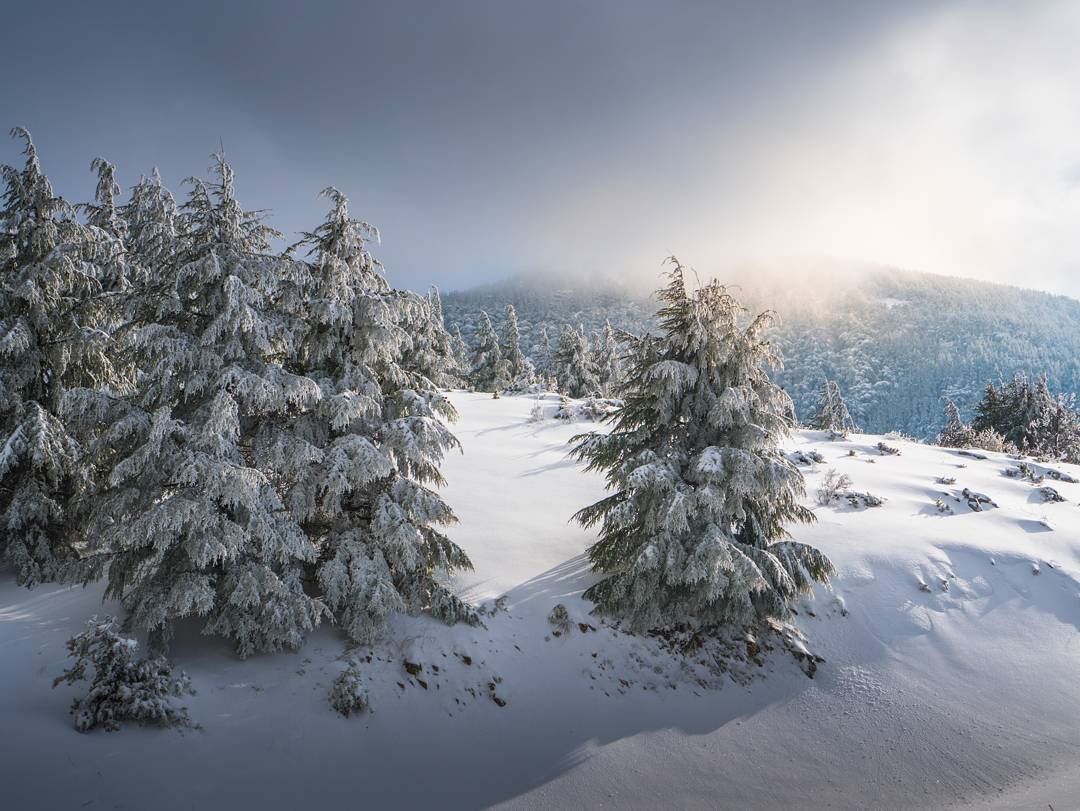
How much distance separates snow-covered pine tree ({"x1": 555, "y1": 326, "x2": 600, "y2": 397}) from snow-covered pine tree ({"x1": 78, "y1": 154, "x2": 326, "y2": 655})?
114 ft

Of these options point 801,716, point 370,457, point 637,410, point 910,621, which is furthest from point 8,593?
point 910,621

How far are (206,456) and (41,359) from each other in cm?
560

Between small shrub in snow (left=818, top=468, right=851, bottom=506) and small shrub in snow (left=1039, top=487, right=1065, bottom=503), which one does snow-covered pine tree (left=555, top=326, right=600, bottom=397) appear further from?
small shrub in snow (left=1039, top=487, right=1065, bottom=503)

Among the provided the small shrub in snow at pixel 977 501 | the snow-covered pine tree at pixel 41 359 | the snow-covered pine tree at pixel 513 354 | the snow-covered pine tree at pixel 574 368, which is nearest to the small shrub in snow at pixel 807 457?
the small shrub in snow at pixel 977 501

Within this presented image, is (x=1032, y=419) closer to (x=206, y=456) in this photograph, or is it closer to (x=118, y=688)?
(x=206, y=456)

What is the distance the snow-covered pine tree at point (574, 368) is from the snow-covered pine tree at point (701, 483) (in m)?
31.6

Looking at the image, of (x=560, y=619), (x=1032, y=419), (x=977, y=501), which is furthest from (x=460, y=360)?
(x=1032, y=419)

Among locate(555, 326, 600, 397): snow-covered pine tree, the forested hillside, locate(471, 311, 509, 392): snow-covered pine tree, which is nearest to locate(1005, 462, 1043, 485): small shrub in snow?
locate(555, 326, 600, 397): snow-covered pine tree

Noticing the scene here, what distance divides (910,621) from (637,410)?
706 cm

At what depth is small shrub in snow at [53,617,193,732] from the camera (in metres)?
5.66

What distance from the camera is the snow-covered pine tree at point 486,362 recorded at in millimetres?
44453

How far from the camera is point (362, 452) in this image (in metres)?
7.27

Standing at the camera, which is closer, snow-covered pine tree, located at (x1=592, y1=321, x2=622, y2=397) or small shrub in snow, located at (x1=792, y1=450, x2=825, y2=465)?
small shrub in snow, located at (x1=792, y1=450, x2=825, y2=465)

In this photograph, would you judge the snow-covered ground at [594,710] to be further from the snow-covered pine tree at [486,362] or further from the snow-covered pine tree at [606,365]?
the snow-covered pine tree at [606,365]
